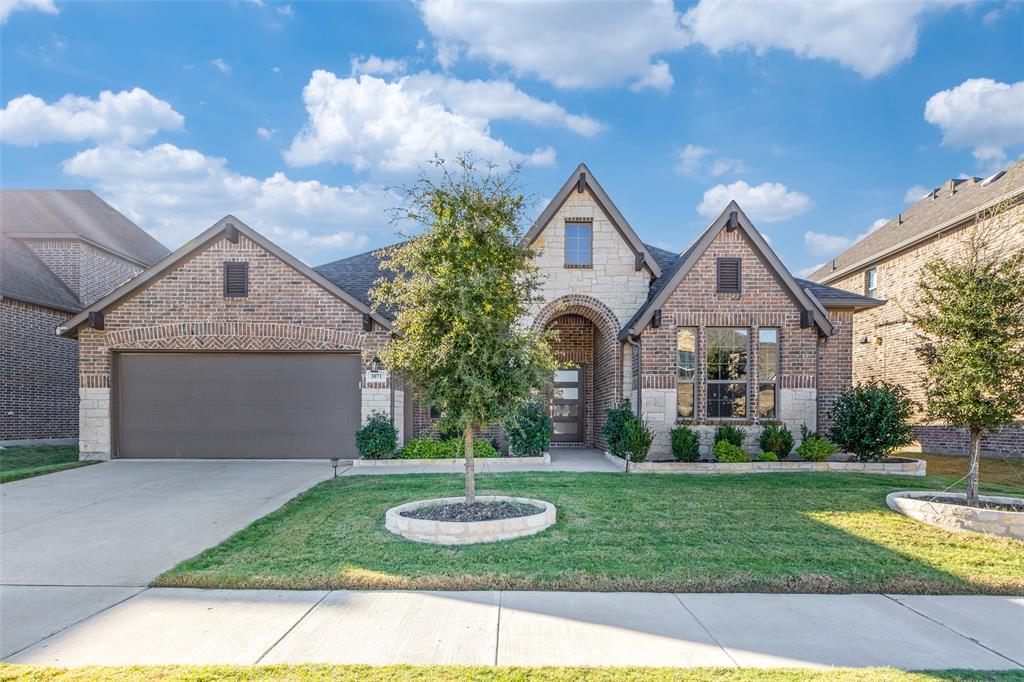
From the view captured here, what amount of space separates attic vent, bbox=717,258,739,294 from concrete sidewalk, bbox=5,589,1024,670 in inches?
346

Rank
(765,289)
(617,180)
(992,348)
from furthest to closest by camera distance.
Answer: (617,180) → (765,289) → (992,348)

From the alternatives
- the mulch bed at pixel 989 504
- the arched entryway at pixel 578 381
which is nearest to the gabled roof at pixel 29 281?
the arched entryway at pixel 578 381

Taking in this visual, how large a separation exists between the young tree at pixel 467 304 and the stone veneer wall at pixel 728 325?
6282 mm

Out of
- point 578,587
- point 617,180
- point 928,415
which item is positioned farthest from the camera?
point 617,180

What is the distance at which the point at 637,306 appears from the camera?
565 inches

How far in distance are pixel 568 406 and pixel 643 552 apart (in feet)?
34.7

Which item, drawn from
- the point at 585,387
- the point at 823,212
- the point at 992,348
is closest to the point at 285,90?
the point at 585,387

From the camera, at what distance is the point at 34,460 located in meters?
13.5

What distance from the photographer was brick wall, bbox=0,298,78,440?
1527cm

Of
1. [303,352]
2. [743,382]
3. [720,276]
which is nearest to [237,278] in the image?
[303,352]

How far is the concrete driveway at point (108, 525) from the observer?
188 inches

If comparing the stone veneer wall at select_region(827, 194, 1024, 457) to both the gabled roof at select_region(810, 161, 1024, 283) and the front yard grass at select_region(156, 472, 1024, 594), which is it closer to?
the gabled roof at select_region(810, 161, 1024, 283)

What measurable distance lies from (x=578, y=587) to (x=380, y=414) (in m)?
8.59

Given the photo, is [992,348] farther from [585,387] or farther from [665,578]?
[585,387]
